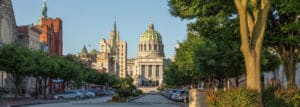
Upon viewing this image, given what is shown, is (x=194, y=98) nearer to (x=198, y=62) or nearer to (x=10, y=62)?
(x=198, y=62)

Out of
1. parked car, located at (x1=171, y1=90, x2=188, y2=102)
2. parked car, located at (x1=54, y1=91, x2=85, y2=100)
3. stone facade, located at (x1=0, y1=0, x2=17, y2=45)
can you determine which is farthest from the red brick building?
parked car, located at (x1=171, y1=90, x2=188, y2=102)

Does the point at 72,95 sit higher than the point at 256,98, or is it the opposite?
the point at 256,98

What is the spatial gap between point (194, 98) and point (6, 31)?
6678cm

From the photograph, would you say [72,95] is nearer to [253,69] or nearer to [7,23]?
[7,23]

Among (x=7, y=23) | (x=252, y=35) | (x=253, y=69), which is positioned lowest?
(x=253, y=69)

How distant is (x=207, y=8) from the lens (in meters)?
24.9

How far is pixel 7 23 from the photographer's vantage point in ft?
291

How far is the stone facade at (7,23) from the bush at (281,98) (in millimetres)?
70431

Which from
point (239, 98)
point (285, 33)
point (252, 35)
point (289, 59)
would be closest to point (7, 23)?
point (289, 59)

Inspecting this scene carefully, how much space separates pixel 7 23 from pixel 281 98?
74.5m

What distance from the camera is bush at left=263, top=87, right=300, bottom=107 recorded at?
18.5 m

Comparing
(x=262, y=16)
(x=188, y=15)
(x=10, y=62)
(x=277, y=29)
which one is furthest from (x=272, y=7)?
(x=10, y=62)

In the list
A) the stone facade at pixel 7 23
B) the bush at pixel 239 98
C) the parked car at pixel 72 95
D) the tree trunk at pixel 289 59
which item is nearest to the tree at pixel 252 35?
the bush at pixel 239 98

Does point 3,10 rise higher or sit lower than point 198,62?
higher
